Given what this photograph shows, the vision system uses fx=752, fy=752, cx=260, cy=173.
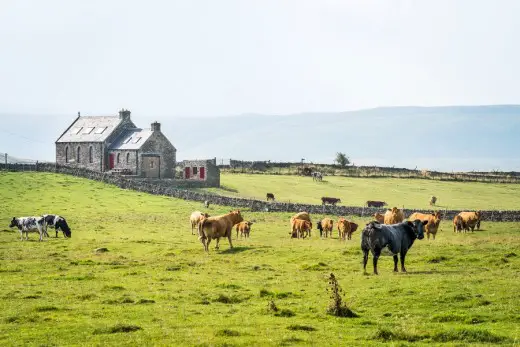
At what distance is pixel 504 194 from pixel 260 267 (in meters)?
69.1

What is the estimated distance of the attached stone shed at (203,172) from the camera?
91.4 m

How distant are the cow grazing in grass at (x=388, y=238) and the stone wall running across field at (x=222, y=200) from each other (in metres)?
36.2

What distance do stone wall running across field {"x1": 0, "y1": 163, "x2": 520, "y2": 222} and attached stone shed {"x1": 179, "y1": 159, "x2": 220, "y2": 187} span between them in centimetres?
356

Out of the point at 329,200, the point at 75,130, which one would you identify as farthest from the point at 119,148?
the point at 329,200

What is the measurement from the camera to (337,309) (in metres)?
21.1

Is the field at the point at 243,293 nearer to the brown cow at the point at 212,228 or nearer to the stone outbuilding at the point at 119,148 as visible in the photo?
the brown cow at the point at 212,228

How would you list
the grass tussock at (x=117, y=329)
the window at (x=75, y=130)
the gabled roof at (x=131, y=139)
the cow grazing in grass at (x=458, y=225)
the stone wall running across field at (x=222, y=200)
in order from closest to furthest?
the grass tussock at (x=117, y=329) → the cow grazing in grass at (x=458, y=225) → the stone wall running across field at (x=222, y=200) → the gabled roof at (x=131, y=139) → the window at (x=75, y=130)

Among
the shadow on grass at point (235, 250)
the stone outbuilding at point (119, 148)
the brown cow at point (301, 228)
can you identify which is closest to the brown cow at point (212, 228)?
the shadow on grass at point (235, 250)

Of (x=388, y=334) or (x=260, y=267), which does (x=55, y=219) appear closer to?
(x=260, y=267)

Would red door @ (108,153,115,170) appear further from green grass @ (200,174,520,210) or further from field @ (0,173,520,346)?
field @ (0,173,520,346)

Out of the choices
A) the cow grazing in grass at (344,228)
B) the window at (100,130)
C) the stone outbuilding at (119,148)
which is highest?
the window at (100,130)

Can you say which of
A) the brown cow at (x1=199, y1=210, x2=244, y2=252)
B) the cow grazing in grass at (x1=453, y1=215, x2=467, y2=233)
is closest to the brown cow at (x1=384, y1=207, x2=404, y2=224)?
the cow grazing in grass at (x1=453, y1=215, x2=467, y2=233)

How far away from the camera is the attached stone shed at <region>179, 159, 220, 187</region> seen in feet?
300

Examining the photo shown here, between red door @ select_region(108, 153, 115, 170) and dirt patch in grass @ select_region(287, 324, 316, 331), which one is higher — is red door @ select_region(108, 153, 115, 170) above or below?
above
